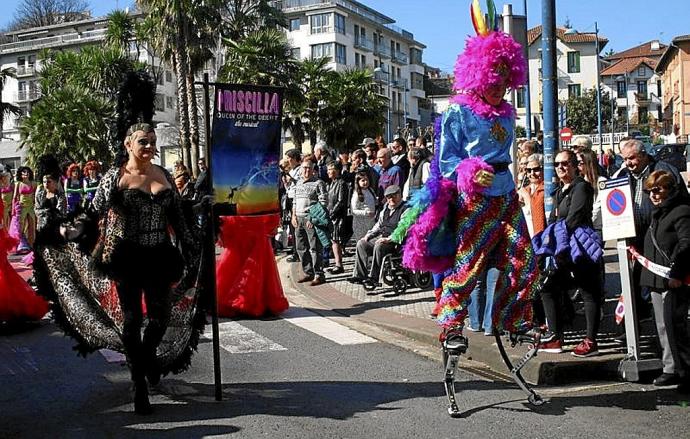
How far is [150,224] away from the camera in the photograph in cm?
562

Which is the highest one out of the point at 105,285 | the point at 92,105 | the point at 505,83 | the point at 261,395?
the point at 92,105

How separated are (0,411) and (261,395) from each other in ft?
6.03

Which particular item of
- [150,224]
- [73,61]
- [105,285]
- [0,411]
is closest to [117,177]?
[150,224]

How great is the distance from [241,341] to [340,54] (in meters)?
69.7

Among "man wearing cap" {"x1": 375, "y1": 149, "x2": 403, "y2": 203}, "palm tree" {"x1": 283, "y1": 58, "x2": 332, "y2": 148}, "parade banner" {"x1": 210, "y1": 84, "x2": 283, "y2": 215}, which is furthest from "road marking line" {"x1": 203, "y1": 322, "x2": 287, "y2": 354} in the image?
"palm tree" {"x1": 283, "y1": 58, "x2": 332, "y2": 148}

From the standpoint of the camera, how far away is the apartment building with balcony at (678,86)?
6969cm

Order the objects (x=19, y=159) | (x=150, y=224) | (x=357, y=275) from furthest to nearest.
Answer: (x=19, y=159) → (x=357, y=275) → (x=150, y=224)

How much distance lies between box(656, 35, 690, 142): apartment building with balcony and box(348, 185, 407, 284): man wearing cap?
57581 mm

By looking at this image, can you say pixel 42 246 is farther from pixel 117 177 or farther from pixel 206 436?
pixel 206 436

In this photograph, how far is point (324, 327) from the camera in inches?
351

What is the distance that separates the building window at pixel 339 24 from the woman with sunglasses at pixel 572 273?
2755 inches

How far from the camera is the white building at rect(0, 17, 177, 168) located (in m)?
74.3

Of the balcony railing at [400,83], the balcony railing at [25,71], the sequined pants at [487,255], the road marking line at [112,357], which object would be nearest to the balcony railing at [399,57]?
the balcony railing at [400,83]

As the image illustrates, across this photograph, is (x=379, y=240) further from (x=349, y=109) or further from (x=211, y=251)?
(x=349, y=109)
